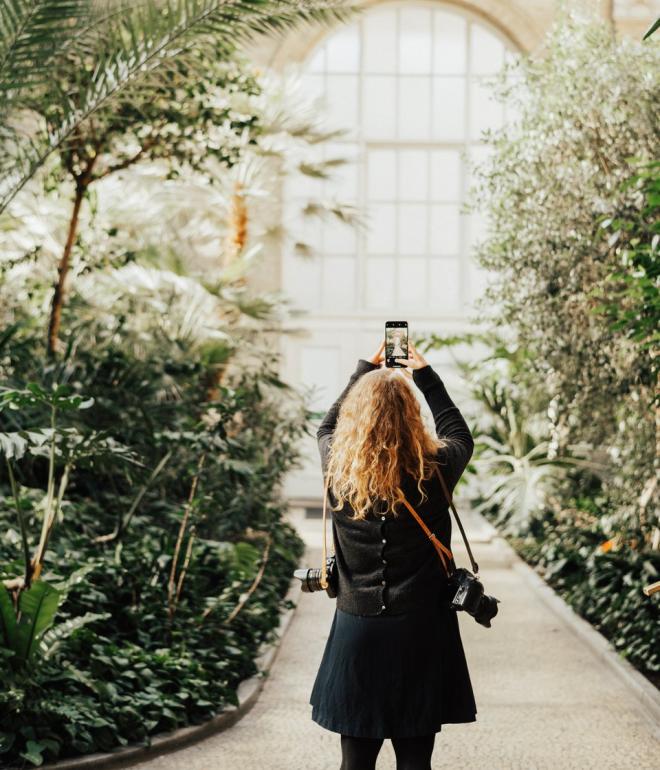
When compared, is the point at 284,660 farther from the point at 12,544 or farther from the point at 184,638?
the point at 12,544

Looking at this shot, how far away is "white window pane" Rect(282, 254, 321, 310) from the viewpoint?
1605 centimetres

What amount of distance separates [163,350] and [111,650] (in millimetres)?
4117

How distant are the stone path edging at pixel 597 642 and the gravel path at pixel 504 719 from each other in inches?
1.9

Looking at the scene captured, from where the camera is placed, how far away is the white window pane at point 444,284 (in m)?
16.0

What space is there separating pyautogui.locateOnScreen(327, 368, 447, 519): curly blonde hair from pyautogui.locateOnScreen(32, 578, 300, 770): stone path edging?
199cm

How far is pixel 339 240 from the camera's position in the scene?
636 inches

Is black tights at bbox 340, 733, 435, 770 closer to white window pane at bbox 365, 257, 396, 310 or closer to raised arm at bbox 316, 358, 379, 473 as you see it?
raised arm at bbox 316, 358, 379, 473

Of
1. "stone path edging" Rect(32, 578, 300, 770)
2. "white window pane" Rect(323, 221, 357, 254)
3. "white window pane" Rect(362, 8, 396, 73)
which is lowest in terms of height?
"stone path edging" Rect(32, 578, 300, 770)

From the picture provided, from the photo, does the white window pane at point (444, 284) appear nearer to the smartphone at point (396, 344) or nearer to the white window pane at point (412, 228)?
the white window pane at point (412, 228)

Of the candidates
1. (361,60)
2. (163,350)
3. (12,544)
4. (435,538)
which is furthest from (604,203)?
(361,60)

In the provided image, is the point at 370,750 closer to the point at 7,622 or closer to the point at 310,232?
the point at 7,622

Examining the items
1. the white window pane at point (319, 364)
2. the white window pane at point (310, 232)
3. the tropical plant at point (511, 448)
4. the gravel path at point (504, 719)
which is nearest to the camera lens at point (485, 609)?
the gravel path at point (504, 719)

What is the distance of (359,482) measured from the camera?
295cm

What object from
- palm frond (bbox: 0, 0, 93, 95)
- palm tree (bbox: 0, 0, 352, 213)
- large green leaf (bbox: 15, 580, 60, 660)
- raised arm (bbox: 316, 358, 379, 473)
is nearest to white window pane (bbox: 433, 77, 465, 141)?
palm tree (bbox: 0, 0, 352, 213)
